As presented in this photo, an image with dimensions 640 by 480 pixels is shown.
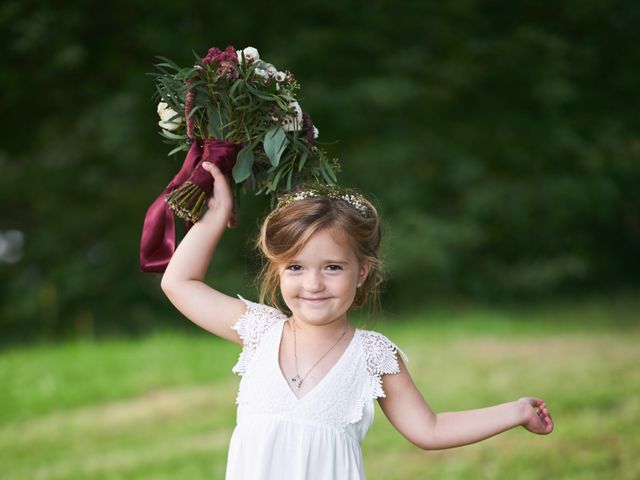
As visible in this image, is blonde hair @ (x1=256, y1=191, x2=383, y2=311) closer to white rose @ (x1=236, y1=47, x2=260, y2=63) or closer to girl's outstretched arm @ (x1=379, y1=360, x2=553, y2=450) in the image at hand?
girl's outstretched arm @ (x1=379, y1=360, x2=553, y2=450)

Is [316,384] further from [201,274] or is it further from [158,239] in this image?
[158,239]

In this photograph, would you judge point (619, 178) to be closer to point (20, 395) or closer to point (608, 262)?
point (608, 262)

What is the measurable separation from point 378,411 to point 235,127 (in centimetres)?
410

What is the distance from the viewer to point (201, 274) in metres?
2.57

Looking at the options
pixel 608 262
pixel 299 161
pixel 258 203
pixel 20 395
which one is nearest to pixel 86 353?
pixel 20 395

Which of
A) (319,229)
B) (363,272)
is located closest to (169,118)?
(319,229)

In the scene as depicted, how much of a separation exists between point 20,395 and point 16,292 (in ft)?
16.7

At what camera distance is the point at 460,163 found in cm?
1181

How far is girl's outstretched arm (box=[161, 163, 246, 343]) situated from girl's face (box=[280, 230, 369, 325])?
228 millimetres

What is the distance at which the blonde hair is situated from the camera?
2406mm

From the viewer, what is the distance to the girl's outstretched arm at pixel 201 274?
2.52 meters

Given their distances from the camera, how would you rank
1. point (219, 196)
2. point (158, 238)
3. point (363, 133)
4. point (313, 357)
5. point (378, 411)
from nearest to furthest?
1. point (313, 357)
2. point (219, 196)
3. point (158, 238)
4. point (378, 411)
5. point (363, 133)

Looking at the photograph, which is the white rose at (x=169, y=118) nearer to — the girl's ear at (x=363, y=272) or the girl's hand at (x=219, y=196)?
the girl's hand at (x=219, y=196)

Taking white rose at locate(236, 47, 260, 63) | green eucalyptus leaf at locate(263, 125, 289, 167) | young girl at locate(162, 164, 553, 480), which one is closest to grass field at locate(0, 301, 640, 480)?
young girl at locate(162, 164, 553, 480)
